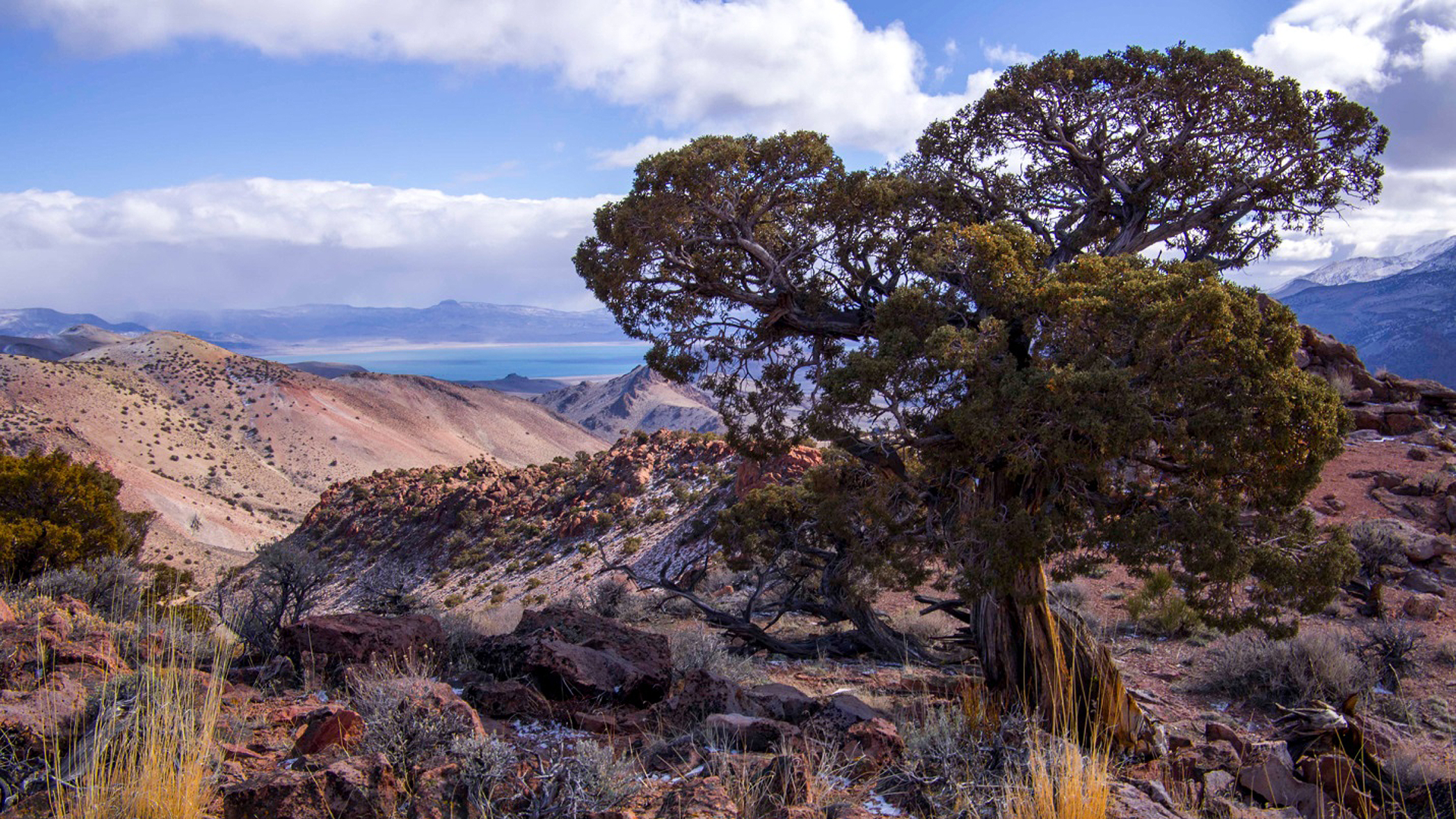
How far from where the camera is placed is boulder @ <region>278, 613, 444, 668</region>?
6.66 m

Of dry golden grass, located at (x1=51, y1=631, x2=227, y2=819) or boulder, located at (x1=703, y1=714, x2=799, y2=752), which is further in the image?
boulder, located at (x1=703, y1=714, x2=799, y2=752)

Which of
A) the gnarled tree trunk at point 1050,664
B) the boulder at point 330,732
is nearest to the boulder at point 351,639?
the boulder at point 330,732

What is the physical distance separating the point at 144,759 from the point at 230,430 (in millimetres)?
71024

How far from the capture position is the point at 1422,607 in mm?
11023

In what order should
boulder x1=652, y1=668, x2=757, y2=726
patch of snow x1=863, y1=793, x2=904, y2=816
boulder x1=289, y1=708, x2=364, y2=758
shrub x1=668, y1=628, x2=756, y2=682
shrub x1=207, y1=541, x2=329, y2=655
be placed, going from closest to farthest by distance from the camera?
patch of snow x1=863, y1=793, x2=904, y2=816 < boulder x1=289, y1=708, x2=364, y2=758 < boulder x1=652, y1=668, x2=757, y2=726 < shrub x1=207, y1=541, x2=329, y2=655 < shrub x1=668, y1=628, x2=756, y2=682

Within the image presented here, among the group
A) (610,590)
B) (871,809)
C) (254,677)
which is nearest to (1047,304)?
(871,809)

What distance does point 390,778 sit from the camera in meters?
4.07

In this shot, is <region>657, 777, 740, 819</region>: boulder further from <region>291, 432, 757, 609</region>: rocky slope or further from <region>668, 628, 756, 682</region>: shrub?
<region>291, 432, 757, 609</region>: rocky slope

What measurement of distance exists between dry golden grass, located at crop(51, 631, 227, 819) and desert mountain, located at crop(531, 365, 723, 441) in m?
86.8

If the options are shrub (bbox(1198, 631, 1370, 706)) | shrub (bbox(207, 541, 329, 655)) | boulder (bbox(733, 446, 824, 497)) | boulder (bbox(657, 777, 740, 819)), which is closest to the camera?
boulder (bbox(657, 777, 740, 819))

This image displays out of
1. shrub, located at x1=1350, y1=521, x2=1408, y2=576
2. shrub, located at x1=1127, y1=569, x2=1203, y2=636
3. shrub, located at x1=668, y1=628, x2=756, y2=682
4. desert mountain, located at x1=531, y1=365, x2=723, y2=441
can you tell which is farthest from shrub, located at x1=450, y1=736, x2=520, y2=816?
desert mountain, located at x1=531, y1=365, x2=723, y2=441

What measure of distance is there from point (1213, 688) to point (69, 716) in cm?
1062

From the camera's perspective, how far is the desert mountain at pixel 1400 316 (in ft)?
182

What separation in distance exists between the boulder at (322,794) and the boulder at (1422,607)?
13241mm
